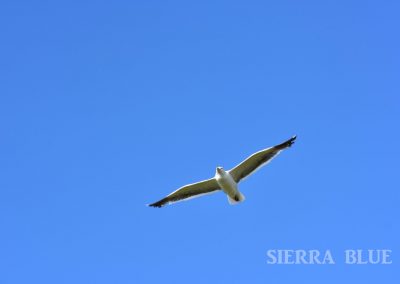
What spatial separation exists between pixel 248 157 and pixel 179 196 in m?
3.17

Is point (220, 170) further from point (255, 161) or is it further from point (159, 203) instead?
point (159, 203)

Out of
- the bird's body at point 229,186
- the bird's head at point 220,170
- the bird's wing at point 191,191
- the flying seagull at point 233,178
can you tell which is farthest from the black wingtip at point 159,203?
the bird's head at point 220,170

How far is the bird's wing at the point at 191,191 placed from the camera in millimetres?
31156

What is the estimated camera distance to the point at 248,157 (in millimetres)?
30422

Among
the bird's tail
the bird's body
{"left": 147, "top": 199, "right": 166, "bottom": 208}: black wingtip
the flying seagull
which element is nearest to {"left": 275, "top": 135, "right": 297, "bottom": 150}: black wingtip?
the flying seagull

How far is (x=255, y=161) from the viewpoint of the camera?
101ft

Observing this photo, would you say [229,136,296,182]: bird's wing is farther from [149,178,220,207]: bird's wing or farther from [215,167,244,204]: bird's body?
[149,178,220,207]: bird's wing

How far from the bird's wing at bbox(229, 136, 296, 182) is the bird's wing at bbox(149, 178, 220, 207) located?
0.88 m

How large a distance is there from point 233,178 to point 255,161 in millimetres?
986

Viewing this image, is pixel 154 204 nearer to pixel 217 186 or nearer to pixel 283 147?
pixel 217 186

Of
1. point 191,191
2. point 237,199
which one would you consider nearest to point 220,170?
point 237,199

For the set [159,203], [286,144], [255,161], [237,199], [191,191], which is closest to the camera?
[237,199]

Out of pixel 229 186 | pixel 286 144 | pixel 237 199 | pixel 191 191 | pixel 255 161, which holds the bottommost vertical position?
pixel 237 199

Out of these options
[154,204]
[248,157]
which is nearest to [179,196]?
[154,204]
